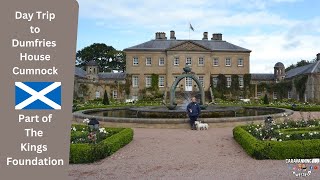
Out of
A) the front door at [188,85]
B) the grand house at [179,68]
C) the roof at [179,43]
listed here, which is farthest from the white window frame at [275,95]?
the front door at [188,85]

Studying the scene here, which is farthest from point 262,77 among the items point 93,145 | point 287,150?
point 93,145

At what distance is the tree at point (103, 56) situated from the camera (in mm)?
70000

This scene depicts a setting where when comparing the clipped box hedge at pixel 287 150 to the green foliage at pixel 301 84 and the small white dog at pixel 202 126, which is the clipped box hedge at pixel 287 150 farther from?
the green foliage at pixel 301 84

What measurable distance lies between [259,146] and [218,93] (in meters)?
37.3

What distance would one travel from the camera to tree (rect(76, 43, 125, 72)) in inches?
2756

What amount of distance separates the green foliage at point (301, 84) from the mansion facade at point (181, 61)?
8.13 meters

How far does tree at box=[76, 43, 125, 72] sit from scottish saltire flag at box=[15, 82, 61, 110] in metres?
67.9

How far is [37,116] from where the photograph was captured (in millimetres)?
2289

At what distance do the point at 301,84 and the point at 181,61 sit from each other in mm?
14334

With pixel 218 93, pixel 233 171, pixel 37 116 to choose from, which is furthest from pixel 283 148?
pixel 218 93

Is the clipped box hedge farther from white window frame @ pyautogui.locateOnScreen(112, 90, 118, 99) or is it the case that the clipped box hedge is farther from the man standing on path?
white window frame @ pyautogui.locateOnScreen(112, 90, 118, 99)

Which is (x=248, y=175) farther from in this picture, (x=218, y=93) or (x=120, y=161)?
(x=218, y=93)

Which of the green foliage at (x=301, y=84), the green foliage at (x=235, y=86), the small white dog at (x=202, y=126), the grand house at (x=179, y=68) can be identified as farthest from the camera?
the green foliage at (x=235, y=86)

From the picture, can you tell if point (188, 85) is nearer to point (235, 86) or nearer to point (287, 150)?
point (235, 86)
